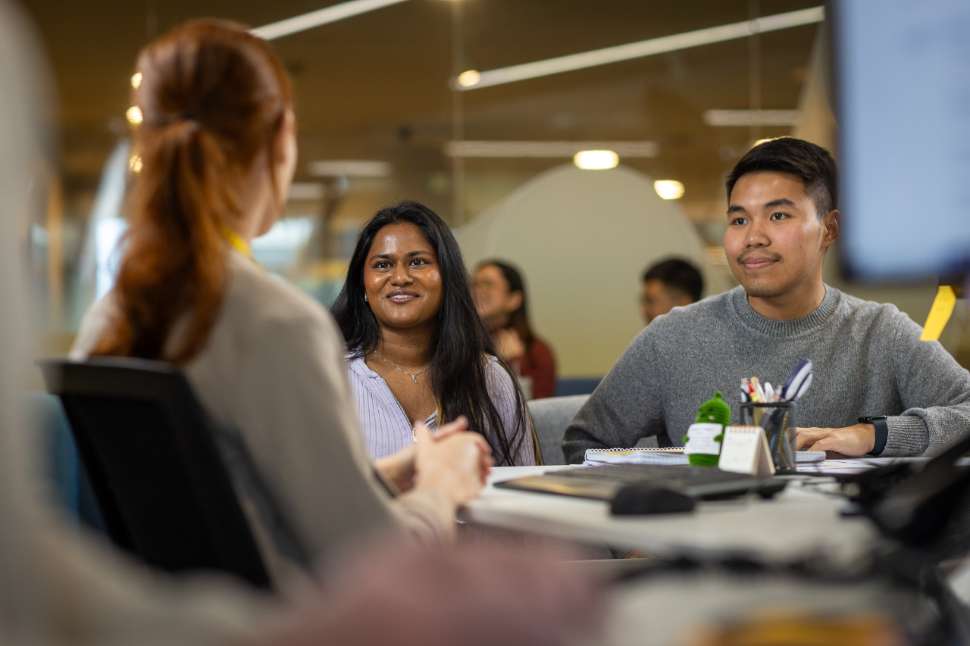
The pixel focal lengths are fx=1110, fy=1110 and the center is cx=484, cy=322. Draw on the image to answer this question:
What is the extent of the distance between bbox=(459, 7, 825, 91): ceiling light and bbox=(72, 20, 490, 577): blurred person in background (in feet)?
17.8

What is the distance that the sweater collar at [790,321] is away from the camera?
9.21 feet

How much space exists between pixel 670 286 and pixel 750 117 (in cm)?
156

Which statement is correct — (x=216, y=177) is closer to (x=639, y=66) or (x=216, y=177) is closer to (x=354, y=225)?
(x=354, y=225)

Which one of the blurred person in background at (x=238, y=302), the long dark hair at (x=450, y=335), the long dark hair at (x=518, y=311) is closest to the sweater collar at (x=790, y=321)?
the long dark hair at (x=450, y=335)

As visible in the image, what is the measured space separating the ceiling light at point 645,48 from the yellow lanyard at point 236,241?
5513 mm

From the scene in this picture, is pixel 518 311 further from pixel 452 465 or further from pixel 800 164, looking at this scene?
pixel 452 465

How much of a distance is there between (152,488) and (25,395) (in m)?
0.58

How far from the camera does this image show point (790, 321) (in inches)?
111

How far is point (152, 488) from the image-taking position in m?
1.31

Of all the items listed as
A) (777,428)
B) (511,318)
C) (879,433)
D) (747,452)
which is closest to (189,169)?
(747,452)

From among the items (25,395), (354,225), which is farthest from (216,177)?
(354,225)

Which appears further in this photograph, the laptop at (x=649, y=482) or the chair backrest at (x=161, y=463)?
the laptop at (x=649, y=482)

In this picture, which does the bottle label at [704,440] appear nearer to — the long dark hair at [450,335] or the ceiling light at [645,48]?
the long dark hair at [450,335]

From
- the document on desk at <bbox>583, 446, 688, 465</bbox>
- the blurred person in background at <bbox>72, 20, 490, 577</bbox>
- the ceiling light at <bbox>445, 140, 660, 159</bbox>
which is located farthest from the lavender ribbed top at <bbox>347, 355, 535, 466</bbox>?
the ceiling light at <bbox>445, 140, 660, 159</bbox>
